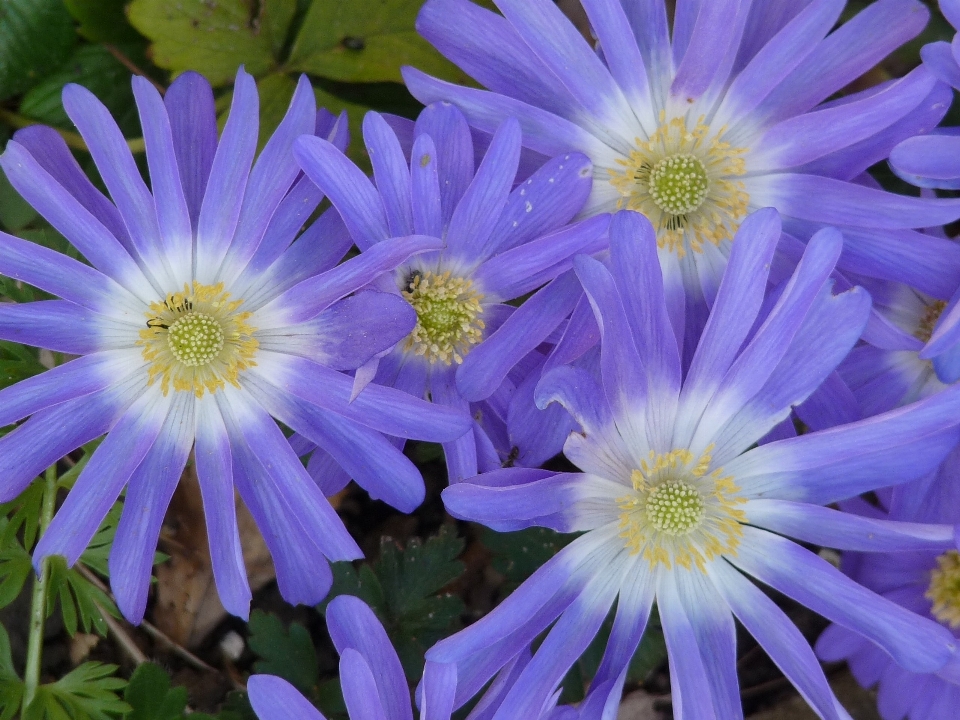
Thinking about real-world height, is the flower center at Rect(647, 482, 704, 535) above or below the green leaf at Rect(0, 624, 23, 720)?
above

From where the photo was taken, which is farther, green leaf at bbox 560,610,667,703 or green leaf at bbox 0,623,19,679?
green leaf at bbox 560,610,667,703

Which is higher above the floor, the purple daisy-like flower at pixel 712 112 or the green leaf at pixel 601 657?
the purple daisy-like flower at pixel 712 112

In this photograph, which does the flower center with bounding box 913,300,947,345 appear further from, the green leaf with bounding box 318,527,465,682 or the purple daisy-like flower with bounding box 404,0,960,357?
the green leaf with bounding box 318,527,465,682

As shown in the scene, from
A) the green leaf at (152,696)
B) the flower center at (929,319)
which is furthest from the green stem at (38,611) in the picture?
the flower center at (929,319)

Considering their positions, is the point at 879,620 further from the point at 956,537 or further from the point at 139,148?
the point at 139,148

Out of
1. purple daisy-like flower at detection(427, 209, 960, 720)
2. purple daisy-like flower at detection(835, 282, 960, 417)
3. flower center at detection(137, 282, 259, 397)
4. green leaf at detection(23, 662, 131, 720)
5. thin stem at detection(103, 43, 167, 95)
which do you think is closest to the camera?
purple daisy-like flower at detection(427, 209, 960, 720)

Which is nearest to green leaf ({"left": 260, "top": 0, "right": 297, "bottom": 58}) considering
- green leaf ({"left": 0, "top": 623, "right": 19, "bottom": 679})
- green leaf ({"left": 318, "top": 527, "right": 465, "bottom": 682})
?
green leaf ({"left": 318, "top": 527, "right": 465, "bottom": 682})

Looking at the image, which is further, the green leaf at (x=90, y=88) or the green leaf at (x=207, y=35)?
the green leaf at (x=90, y=88)

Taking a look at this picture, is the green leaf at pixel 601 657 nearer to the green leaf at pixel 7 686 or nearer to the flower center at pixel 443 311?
the flower center at pixel 443 311
